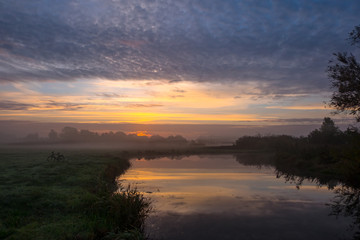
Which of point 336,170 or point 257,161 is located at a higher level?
point 336,170

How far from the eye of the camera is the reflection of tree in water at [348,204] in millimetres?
17500

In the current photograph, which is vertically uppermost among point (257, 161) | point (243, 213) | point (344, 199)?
point (243, 213)

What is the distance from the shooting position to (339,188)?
2944 centimetres

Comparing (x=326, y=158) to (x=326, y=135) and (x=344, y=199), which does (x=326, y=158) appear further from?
(x=326, y=135)

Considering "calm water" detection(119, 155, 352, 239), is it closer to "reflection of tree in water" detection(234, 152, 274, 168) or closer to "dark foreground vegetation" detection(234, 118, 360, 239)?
"dark foreground vegetation" detection(234, 118, 360, 239)

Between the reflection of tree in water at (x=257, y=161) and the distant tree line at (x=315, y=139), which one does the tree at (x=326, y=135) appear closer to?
the distant tree line at (x=315, y=139)

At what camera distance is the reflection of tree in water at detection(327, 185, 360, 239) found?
17.5m

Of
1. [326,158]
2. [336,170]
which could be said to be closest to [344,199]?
[336,170]

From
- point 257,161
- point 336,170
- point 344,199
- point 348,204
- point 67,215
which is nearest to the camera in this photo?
point 67,215

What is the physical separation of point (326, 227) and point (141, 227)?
11720 mm

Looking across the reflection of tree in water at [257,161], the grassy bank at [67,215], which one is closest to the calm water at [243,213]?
the grassy bank at [67,215]

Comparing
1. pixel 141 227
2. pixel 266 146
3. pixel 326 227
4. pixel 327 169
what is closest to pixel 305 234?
pixel 326 227

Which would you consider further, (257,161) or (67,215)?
(257,161)

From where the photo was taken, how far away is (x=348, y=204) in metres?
22.3
